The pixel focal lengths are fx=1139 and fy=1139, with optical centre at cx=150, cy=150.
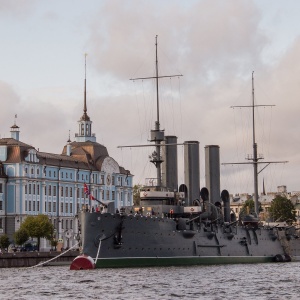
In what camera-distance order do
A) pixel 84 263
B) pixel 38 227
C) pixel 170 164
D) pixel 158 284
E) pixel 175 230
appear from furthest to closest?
pixel 38 227 → pixel 170 164 → pixel 175 230 → pixel 84 263 → pixel 158 284

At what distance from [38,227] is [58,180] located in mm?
21317

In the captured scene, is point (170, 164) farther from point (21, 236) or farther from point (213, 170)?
point (21, 236)

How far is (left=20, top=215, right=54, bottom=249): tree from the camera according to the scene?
131 meters

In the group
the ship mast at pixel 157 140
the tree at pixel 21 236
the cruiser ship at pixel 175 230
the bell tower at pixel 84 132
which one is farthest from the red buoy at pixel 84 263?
the bell tower at pixel 84 132

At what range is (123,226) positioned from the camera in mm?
79938

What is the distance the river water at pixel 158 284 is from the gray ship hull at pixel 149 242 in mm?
1850

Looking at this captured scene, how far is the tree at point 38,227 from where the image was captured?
130625 mm

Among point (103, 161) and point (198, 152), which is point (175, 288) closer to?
point (198, 152)

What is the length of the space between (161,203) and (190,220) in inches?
106

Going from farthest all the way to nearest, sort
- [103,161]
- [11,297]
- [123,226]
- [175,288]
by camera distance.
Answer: [103,161] < [123,226] < [175,288] < [11,297]

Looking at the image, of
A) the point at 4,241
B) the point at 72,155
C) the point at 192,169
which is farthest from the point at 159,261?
the point at 72,155

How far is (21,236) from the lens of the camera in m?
131

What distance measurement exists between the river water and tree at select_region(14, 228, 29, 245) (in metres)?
49.1

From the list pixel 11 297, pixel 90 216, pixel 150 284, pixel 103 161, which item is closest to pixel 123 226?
pixel 90 216
